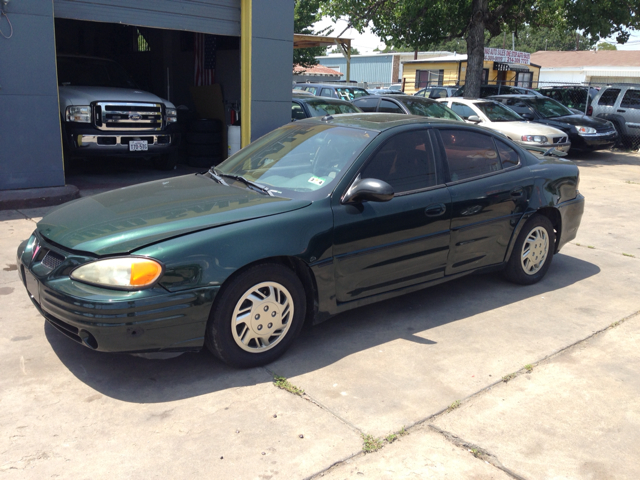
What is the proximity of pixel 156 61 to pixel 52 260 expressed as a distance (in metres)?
11.6

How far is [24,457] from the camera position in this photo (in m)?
2.79

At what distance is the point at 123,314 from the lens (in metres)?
3.16

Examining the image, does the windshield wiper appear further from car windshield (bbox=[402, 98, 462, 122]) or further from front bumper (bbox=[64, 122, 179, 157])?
car windshield (bbox=[402, 98, 462, 122])

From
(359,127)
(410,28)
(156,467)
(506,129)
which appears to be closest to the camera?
(156,467)

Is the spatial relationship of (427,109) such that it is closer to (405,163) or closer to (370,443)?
(405,163)

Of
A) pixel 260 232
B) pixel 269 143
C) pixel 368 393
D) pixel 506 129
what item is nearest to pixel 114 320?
pixel 260 232

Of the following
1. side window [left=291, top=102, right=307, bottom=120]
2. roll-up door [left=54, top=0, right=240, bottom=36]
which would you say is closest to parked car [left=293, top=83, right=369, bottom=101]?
side window [left=291, top=102, right=307, bottom=120]

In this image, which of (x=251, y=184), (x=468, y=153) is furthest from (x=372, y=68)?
(x=251, y=184)

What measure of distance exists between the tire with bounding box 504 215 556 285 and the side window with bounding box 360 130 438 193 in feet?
4.20

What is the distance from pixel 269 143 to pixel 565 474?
328 cm

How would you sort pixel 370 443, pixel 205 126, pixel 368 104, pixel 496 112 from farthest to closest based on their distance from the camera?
pixel 496 112
pixel 368 104
pixel 205 126
pixel 370 443

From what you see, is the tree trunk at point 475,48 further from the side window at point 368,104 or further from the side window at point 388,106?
the side window at point 388,106

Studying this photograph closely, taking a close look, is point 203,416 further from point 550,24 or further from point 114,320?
point 550,24

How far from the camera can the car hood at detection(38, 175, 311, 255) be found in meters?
3.41
